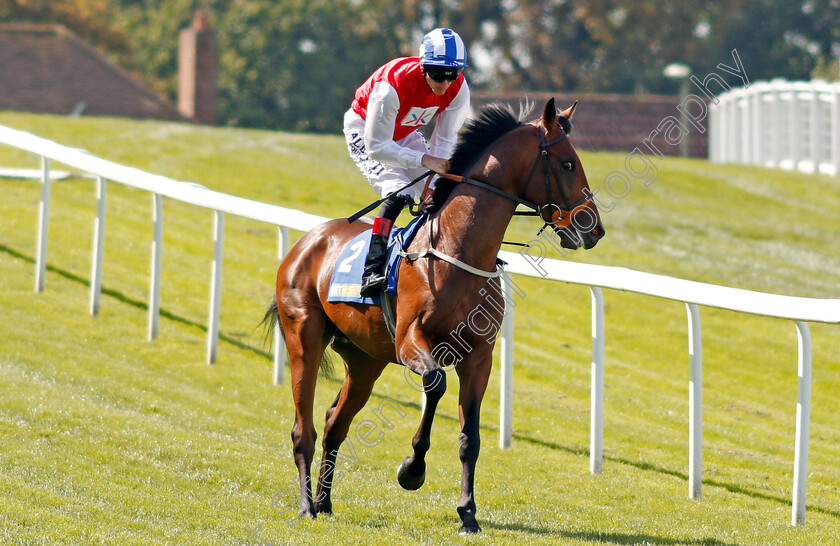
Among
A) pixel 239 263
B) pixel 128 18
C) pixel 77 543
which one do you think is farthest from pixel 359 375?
pixel 128 18

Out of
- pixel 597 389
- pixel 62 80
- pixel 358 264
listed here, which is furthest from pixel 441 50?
pixel 62 80

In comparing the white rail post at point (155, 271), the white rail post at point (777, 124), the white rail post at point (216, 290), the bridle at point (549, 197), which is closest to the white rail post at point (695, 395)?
the bridle at point (549, 197)

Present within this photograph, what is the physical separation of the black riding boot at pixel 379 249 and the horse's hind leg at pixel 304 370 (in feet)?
1.66

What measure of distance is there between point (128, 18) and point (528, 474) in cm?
4884

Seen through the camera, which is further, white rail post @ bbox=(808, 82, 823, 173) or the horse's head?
white rail post @ bbox=(808, 82, 823, 173)

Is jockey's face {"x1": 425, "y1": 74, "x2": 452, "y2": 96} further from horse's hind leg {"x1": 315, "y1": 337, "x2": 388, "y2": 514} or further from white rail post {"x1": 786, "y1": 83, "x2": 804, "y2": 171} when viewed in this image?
white rail post {"x1": 786, "y1": 83, "x2": 804, "y2": 171}

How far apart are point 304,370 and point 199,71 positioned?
99.5 feet

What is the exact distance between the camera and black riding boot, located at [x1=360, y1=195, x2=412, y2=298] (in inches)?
205

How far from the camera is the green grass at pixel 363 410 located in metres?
4.98

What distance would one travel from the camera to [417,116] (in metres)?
5.40

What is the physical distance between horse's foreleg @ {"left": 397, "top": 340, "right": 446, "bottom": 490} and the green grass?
0.69 feet


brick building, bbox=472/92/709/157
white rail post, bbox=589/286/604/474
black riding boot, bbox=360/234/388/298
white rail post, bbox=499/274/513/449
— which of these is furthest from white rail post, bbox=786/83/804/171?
black riding boot, bbox=360/234/388/298

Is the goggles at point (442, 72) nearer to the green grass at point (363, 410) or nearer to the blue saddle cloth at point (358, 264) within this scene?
the blue saddle cloth at point (358, 264)

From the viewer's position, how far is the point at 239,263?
1182 centimetres
